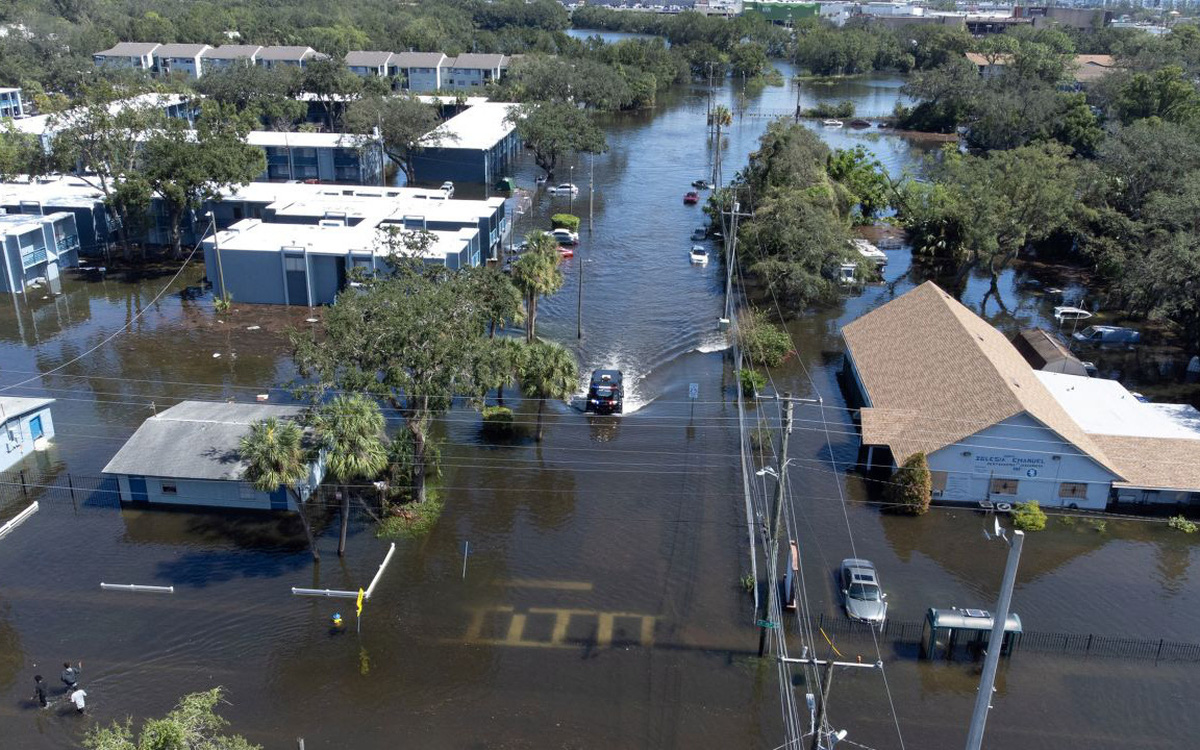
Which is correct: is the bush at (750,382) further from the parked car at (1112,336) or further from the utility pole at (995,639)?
the utility pole at (995,639)

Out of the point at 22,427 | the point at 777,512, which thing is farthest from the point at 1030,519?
the point at 22,427

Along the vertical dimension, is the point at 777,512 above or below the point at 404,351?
below

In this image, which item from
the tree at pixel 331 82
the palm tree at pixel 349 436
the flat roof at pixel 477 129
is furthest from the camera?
the tree at pixel 331 82

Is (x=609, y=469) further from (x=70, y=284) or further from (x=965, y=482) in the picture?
(x=70, y=284)

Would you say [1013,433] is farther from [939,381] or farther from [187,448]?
[187,448]

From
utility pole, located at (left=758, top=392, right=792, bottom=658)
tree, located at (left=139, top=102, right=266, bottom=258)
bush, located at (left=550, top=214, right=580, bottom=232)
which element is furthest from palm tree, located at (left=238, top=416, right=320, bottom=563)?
bush, located at (left=550, top=214, right=580, bottom=232)

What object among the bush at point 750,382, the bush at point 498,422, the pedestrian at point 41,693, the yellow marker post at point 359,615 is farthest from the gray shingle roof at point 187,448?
the bush at point 750,382
